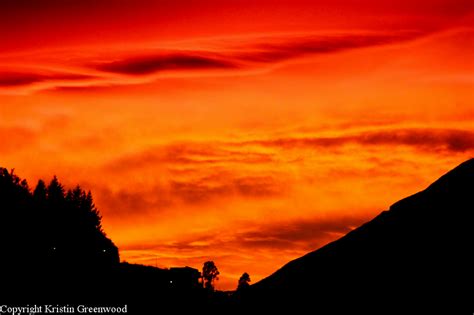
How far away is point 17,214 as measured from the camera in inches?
3883

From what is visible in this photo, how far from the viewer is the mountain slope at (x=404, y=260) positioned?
14070 mm

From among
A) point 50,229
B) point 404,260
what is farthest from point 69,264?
point 404,260

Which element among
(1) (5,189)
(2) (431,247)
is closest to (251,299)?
(2) (431,247)

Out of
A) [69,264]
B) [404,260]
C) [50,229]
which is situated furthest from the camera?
[50,229]

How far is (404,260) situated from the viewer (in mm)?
15312

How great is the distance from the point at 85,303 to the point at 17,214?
57.2 meters

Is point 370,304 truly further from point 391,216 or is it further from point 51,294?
point 51,294

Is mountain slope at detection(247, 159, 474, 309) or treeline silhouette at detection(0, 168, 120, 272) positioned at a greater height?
treeline silhouette at detection(0, 168, 120, 272)

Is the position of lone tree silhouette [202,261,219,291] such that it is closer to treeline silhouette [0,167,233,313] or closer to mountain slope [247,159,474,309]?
treeline silhouette [0,167,233,313]

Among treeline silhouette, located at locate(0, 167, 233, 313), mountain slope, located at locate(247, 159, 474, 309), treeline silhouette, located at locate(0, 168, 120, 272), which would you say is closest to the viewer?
mountain slope, located at locate(247, 159, 474, 309)

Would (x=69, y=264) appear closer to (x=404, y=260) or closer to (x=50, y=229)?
(x=50, y=229)

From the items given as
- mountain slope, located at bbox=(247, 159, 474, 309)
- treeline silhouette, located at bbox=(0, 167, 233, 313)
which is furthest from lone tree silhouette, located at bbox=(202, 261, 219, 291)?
mountain slope, located at bbox=(247, 159, 474, 309)

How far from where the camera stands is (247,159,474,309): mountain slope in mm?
14070

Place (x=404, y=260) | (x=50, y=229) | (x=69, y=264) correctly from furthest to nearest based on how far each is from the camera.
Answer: (x=50, y=229)
(x=69, y=264)
(x=404, y=260)
